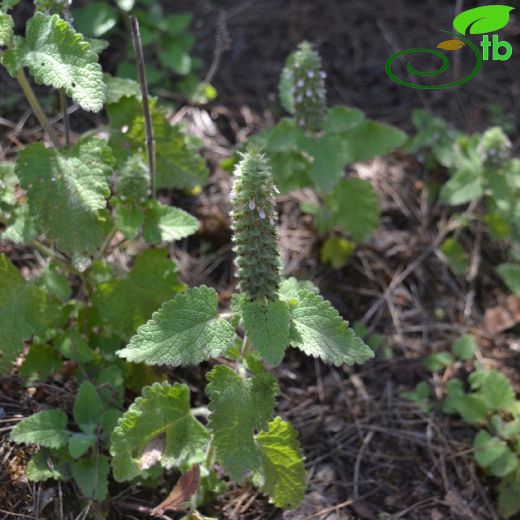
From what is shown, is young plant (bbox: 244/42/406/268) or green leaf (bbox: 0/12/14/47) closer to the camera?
green leaf (bbox: 0/12/14/47)

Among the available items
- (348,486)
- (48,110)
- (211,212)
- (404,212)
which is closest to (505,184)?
(404,212)

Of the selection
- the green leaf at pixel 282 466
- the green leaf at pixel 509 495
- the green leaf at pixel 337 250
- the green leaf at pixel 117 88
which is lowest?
the green leaf at pixel 509 495

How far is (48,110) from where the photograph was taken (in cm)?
402

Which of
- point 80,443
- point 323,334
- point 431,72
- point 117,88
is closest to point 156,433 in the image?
point 80,443

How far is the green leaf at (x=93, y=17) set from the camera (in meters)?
4.14

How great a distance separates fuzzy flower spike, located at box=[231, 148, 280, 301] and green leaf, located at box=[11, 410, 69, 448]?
0.95 m

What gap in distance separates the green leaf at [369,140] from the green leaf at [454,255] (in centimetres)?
74

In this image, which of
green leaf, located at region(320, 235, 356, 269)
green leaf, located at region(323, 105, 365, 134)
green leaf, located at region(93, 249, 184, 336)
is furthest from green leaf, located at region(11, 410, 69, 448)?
green leaf, located at region(323, 105, 365, 134)

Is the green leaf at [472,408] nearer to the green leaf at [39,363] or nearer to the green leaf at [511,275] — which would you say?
the green leaf at [511,275]

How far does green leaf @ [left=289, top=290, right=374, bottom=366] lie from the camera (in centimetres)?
222

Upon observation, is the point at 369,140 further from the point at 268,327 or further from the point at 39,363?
the point at 39,363

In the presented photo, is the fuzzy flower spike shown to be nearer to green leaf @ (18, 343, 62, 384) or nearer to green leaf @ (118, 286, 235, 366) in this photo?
green leaf @ (118, 286, 235, 366)

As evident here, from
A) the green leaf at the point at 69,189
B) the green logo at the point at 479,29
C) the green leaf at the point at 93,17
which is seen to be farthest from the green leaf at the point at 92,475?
the green logo at the point at 479,29

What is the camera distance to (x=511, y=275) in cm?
378
